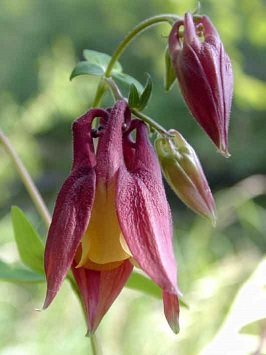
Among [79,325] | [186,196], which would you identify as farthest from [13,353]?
[186,196]

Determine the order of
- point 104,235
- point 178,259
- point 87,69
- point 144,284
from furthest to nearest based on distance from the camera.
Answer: point 178,259, point 144,284, point 87,69, point 104,235

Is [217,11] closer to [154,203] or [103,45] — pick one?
[154,203]

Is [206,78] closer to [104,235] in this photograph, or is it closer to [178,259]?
[104,235]

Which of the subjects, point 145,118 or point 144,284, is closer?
point 145,118

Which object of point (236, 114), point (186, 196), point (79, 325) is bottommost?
point (236, 114)

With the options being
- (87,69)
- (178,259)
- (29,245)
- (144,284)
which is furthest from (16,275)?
(178,259)

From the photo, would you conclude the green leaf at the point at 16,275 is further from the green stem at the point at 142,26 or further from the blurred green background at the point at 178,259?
the green stem at the point at 142,26

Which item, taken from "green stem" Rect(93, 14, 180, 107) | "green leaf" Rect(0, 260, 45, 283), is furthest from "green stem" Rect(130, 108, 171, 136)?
"green leaf" Rect(0, 260, 45, 283)

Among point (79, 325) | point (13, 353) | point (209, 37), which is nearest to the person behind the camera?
point (209, 37)
